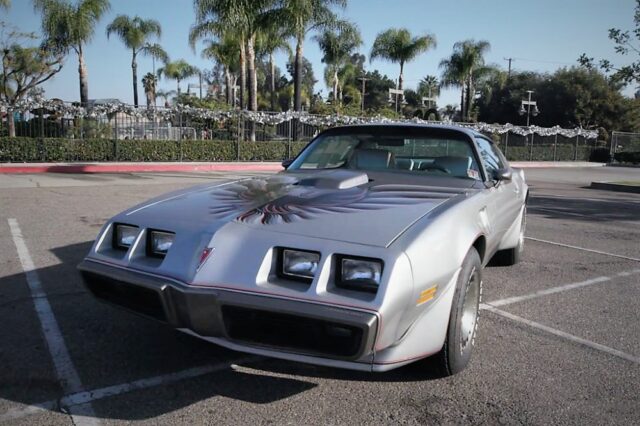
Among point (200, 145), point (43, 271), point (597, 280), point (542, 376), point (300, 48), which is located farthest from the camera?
point (300, 48)

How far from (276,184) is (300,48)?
23234 mm

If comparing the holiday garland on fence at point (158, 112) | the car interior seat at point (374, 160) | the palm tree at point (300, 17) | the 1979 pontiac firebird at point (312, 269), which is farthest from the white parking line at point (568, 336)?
the palm tree at point (300, 17)

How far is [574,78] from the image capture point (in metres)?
53.5

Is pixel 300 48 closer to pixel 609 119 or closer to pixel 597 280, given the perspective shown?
pixel 597 280

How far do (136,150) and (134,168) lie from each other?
4.83 feet

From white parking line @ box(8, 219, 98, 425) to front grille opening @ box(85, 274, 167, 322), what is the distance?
17.7 inches

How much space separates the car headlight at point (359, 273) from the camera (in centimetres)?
223

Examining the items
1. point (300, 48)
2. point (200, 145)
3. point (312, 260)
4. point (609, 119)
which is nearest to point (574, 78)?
point (609, 119)

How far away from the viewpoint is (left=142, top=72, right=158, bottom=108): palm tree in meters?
64.8

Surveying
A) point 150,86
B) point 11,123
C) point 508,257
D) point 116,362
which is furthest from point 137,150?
point 150,86

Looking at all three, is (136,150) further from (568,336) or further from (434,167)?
(568,336)

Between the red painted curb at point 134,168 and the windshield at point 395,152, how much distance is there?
1517 centimetres

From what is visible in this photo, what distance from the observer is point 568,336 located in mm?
3621

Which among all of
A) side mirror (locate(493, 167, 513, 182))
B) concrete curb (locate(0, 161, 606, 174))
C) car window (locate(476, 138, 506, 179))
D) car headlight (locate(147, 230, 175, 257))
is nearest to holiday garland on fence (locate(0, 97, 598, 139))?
concrete curb (locate(0, 161, 606, 174))
